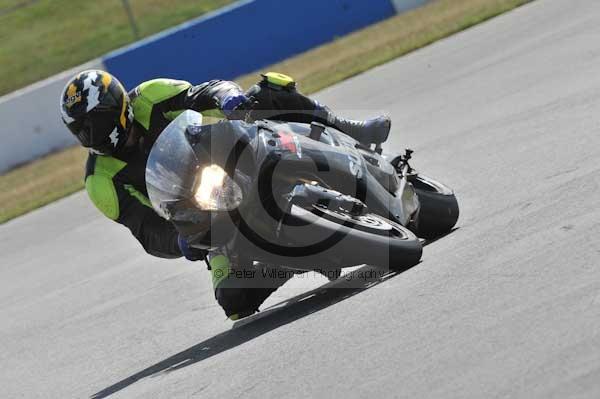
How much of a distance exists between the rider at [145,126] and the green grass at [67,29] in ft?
48.6

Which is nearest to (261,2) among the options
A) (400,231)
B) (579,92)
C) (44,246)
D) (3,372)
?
(44,246)

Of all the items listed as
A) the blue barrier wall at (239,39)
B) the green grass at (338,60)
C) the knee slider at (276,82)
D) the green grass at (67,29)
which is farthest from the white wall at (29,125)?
the knee slider at (276,82)

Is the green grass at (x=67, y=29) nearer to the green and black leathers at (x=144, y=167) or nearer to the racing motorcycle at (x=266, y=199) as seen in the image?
the green and black leathers at (x=144, y=167)

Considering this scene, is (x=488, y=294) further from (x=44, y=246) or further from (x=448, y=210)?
(x=44, y=246)

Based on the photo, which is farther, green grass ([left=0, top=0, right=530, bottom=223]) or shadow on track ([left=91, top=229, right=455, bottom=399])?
green grass ([left=0, top=0, right=530, bottom=223])

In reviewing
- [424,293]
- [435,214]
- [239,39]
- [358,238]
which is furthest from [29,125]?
[424,293]

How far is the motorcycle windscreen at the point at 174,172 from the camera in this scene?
5711mm

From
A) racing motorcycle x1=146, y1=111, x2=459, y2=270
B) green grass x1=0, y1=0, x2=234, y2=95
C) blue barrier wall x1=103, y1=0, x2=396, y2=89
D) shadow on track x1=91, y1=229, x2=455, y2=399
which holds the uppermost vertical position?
racing motorcycle x1=146, y1=111, x2=459, y2=270

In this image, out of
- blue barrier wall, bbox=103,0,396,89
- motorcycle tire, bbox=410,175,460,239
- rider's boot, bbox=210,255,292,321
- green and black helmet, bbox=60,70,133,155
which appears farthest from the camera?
blue barrier wall, bbox=103,0,396,89

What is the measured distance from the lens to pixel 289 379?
4812mm

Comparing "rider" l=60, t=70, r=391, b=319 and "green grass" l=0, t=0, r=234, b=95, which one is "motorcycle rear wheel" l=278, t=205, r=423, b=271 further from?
"green grass" l=0, t=0, r=234, b=95

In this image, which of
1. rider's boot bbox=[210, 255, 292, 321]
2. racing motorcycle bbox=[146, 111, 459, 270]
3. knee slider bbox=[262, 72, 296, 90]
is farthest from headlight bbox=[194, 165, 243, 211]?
knee slider bbox=[262, 72, 296, 90]

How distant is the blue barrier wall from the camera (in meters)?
18.9

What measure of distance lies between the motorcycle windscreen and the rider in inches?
23.6
